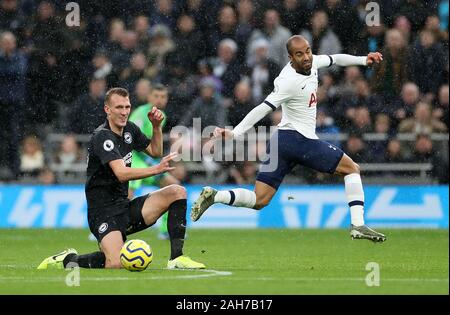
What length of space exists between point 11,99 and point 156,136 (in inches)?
329

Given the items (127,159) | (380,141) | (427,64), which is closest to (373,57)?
(127,159)

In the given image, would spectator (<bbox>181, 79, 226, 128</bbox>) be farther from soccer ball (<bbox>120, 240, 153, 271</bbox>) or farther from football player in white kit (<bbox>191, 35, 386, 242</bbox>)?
soccer ball (<bbox>120, 240, 153, 271</bbox>)

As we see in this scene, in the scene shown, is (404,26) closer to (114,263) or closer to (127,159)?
(127,159)

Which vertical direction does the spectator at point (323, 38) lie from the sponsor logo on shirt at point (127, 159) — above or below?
above

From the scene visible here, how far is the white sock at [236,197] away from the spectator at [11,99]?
7.53 m

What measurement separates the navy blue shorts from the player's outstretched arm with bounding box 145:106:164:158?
150cm

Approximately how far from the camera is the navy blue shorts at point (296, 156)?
12.1 meters

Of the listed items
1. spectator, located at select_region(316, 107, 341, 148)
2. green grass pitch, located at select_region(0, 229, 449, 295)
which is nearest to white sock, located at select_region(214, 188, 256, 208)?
green grass pitch, located at select_region(0, 229, 449, 295)

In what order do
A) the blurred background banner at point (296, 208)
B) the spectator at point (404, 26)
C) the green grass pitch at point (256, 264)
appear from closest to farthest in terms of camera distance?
1. the green grass pitch at point (256, 264)
2. the blurred background banner at point (296, 208)
3. the spectator at point (404, 26)

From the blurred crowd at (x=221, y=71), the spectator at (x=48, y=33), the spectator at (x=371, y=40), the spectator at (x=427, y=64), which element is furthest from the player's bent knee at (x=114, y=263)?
the spectator at (x=371, y=40)

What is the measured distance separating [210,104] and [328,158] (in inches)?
252

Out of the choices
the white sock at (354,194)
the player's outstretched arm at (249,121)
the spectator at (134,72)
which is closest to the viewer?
the player's outstretched arm at (249,121)

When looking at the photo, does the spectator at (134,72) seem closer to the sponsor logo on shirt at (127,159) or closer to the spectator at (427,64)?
the spectator at (427,64)
